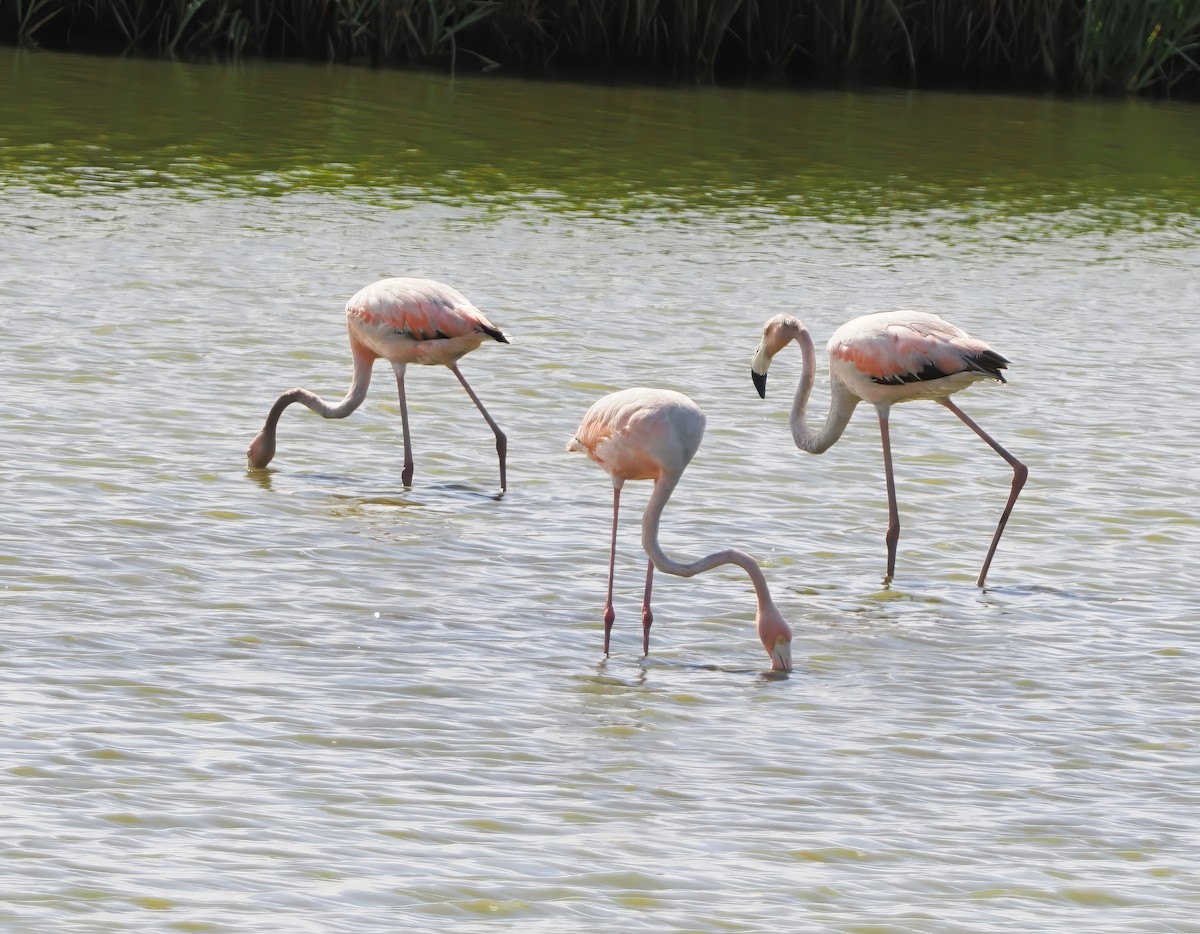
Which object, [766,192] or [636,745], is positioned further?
[766,192]

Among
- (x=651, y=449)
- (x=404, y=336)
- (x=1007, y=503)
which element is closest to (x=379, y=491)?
(x=404, y=336)

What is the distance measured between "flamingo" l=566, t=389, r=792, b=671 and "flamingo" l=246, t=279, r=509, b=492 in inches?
64.9

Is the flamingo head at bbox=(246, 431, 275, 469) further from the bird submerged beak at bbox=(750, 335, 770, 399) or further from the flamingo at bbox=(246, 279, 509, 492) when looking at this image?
the bird submerged beak at bbox=(750, 335, 770, 399)

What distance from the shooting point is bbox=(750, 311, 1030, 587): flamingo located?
7520 millimetres

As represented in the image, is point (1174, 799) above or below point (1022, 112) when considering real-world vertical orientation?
below

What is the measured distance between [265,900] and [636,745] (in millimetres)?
1443

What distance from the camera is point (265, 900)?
4.32 m

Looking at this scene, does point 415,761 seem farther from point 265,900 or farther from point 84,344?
point 84,344

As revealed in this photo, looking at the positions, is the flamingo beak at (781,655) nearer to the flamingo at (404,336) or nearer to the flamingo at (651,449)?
the flamingo at (651,449)

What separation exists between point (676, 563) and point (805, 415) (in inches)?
68.2

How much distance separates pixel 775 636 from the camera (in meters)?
6.16

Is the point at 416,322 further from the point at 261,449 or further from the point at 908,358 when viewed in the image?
the point at 908,358

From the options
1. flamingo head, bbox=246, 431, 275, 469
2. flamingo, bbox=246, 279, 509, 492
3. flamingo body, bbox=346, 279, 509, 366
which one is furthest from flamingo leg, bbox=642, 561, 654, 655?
flamingo head, bbox=246, 431, 275, 469

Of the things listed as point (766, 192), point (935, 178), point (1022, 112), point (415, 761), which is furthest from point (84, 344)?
point (1022, 112)
